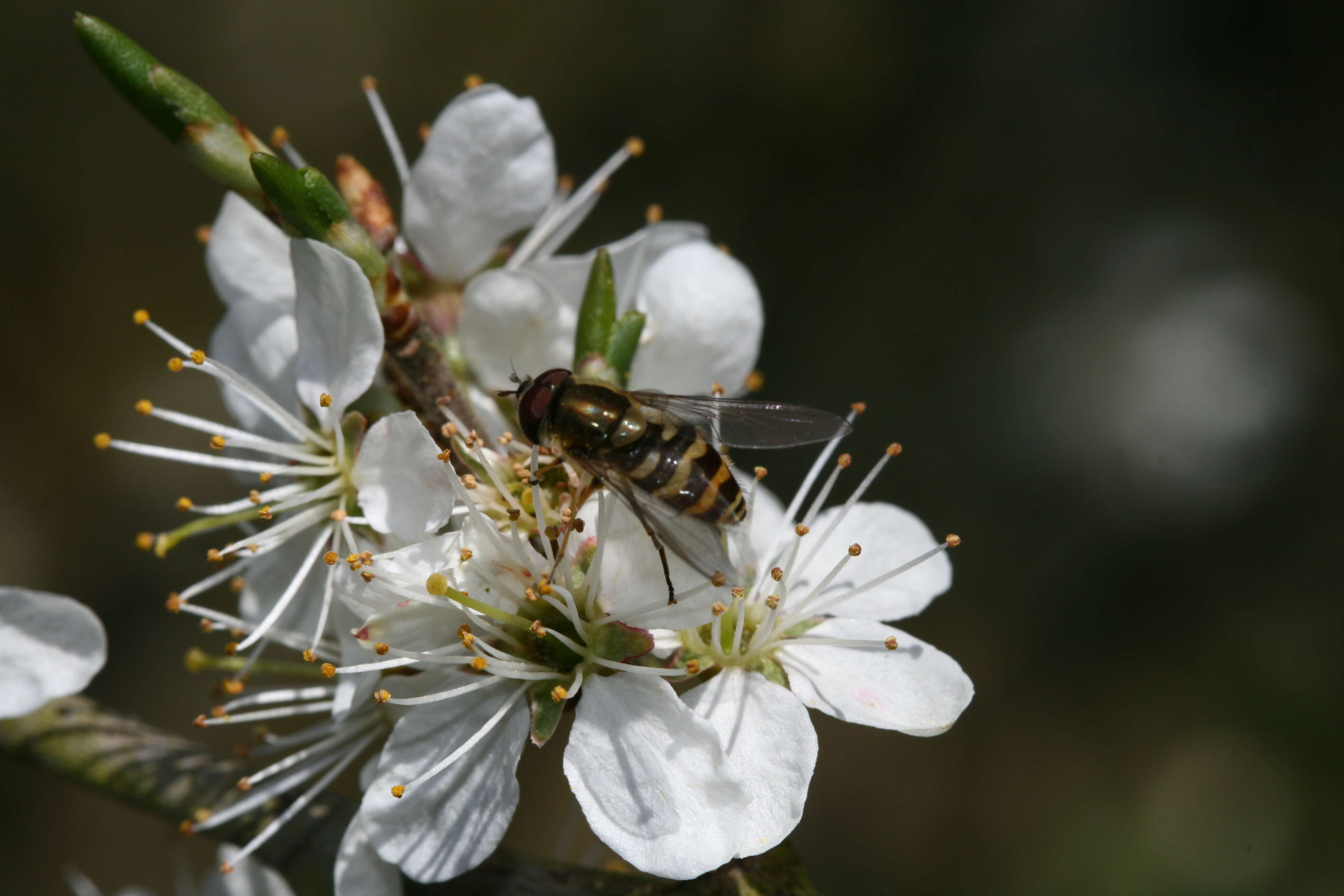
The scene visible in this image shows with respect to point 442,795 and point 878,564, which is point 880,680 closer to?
point 878,564

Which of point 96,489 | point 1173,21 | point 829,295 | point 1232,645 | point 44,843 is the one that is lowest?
point 44,843

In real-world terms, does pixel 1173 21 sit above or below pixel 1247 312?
above

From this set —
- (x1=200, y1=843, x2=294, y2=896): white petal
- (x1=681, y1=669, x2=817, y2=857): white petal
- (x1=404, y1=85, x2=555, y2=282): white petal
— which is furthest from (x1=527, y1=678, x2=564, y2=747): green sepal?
(x1=200, y1=843, x2=294, y2=896): white petal

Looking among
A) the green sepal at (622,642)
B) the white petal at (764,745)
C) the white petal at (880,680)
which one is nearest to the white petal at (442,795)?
the green sepal at (622,642)

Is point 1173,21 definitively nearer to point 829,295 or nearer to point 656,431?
point 829,295

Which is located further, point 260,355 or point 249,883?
point 249,883

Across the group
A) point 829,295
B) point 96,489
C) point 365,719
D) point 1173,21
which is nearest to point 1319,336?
point 1173,21

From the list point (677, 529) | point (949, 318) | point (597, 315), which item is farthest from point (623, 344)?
point (949, 318)
